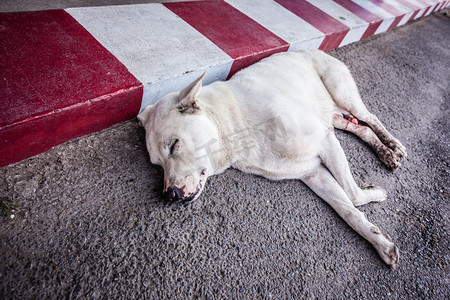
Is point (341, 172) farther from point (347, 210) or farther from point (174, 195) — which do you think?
point (174, 195)

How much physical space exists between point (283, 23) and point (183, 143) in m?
2.47

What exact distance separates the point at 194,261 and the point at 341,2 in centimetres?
499

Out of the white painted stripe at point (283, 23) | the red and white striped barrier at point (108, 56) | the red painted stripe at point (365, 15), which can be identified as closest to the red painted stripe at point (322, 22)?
the white painted stripe at point (283, 23)

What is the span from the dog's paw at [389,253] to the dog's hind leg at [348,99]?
1121mm

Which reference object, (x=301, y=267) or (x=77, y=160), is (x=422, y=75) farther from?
(x=77, y=160)

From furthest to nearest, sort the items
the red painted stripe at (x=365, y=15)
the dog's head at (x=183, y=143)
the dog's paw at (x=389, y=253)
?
1. the red painted stripe at (x=365, y=15)
2. the dog's paw at (x=389, y=253)
3. the dog's head at (x=183, y=143)

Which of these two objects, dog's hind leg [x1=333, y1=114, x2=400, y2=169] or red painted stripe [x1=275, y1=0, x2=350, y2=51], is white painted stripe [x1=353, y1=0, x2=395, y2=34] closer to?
red painted stripe [x1=275, y1=0, x2=350, y2=51]

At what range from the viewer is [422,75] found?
4.46m

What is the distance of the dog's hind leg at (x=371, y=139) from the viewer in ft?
8.89

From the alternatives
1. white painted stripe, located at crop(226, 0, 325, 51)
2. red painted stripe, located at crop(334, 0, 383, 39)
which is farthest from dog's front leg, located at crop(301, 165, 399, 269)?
red painted stripe, located at crop(334, 0, 383, 39)

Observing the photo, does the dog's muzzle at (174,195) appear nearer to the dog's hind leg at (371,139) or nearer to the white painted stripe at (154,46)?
the white painted stripe at (154,46)

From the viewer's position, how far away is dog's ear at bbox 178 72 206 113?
1.91 m

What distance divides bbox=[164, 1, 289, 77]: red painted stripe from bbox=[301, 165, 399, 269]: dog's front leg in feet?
4.08

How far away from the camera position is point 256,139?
215cm
